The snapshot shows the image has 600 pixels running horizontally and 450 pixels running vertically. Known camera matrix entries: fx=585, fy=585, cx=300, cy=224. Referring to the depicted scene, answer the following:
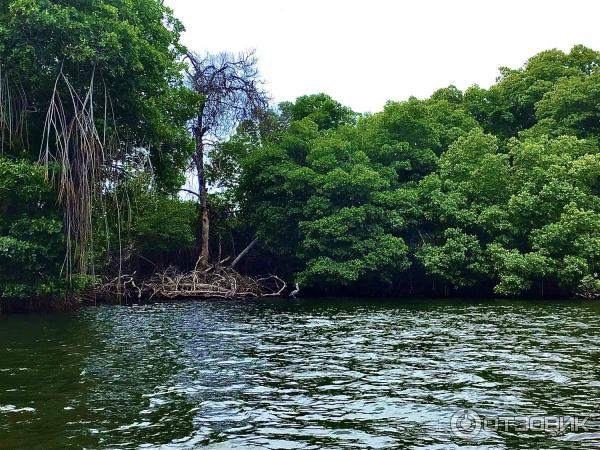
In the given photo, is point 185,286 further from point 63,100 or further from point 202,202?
point 63,100

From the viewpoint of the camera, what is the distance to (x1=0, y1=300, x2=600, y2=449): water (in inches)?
310

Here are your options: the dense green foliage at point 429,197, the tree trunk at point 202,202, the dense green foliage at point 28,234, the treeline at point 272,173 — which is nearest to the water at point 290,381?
the dense green foliage at point 28,234

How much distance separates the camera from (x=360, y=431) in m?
8.08

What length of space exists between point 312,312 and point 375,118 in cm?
1839

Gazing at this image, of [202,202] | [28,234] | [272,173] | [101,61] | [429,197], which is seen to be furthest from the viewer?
[202,202]

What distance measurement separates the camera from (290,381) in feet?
37.0

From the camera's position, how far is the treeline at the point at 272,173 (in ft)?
68.7

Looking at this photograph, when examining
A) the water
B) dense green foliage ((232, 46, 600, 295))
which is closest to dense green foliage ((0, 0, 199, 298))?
the water

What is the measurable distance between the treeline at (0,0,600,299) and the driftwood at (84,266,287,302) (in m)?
1.36

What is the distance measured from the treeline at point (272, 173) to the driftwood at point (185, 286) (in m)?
1.36

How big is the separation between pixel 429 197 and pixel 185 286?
50.9 ft

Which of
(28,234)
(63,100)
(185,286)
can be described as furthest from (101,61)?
(185,286)

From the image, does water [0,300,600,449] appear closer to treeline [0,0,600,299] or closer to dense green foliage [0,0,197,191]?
treeline [0,0,600,299]

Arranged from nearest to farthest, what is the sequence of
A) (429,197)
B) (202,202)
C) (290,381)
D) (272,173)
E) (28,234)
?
(290,381) → (28,234) → (429,197) → (272,173) → (202,202)
